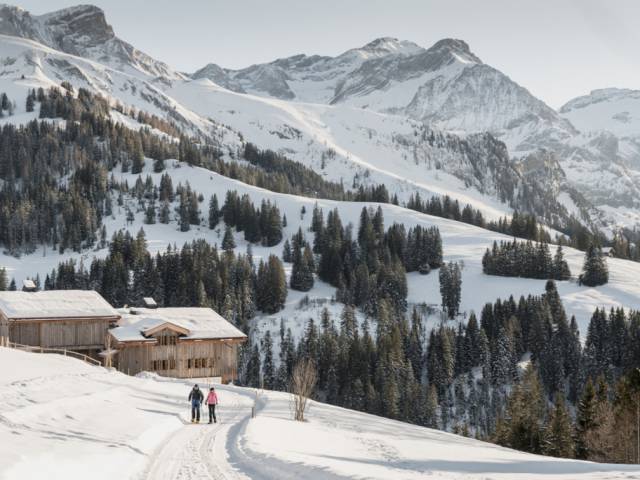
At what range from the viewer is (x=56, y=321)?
208 feet

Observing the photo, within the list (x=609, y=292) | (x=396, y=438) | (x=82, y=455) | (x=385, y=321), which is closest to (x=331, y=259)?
(x=385, y=321)

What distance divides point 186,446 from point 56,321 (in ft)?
140

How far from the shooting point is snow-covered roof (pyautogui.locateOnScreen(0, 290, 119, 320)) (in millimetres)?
61938

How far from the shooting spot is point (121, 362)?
65.7 m

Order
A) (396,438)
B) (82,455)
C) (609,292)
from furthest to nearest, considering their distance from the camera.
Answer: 1. (609,292)
2. (396,438)
3. (82,455)

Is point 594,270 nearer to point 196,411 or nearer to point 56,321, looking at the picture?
point 56,321

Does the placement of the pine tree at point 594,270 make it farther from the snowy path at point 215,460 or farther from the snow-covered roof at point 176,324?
the snowy path at point 215,460

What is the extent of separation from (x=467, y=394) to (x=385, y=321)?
22.0 metres

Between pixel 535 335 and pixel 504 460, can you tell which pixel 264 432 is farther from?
pixel 535 335

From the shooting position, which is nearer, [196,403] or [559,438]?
[196,403]

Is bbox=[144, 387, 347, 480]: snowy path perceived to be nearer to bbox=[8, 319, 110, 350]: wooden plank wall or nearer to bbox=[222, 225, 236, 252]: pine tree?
bbox=[8, 319, 110, 350]: wooden plank wall

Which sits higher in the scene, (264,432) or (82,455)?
(82,455)

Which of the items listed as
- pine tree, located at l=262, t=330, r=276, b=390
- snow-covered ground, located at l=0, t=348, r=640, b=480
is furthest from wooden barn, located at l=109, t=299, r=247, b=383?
pine tree, located at l=262, t=330, r=276, b=390

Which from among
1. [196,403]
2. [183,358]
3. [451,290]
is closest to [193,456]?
[196,403]
